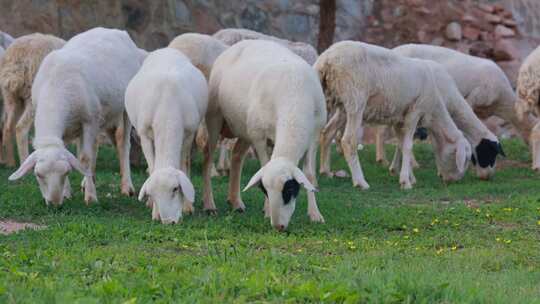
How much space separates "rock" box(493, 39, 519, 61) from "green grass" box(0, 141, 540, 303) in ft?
38.9

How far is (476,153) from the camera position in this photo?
14570mm

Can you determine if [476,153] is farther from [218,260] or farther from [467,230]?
[218,260]

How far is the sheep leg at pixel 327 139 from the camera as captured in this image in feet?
46.8

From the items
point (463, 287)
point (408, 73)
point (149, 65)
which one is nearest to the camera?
point (463, 287)

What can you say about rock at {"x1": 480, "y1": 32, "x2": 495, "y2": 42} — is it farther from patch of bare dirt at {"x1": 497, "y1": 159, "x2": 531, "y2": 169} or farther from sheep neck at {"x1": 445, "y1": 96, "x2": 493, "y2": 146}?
sheep neck at {"x1": 445, "y1": 96, "x2": 493, "y2": 146}

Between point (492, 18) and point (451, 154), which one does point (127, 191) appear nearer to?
point (451, 154)

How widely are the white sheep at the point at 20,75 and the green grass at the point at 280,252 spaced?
194 cm

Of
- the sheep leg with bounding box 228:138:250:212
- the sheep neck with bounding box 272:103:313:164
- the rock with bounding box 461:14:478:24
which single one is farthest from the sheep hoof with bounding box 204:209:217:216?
the rock with bounding box 461:14:478:24

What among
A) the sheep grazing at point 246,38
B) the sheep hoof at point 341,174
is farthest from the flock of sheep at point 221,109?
the sheep grazing at point 246,38

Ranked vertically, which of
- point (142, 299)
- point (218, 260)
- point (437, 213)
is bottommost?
point (437, 213)

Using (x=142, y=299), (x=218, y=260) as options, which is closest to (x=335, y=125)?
(x=218, y=260)

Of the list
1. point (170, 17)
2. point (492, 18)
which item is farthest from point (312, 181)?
point (492, 18)

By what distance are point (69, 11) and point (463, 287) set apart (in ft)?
51.7

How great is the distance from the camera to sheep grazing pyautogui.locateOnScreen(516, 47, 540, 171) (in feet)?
49.6
